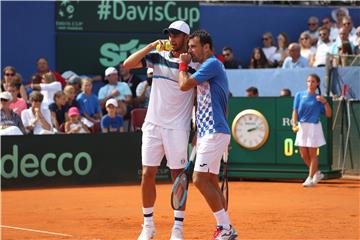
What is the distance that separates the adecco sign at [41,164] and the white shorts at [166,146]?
6599 mm

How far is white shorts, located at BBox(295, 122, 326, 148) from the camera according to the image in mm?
14789

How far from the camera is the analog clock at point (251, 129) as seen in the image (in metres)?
15.9

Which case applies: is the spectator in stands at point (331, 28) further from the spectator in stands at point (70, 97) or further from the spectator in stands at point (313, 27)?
the spectator in stands at point (70, 97)

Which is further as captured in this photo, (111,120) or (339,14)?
(339,14)

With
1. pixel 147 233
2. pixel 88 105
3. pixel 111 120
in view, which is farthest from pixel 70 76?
pixel 147 233

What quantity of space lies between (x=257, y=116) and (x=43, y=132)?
4020mm

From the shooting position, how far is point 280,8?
20.3 m

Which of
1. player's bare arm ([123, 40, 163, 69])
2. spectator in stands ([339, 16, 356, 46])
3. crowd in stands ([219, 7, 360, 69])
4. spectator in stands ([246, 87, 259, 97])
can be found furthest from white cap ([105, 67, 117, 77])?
player's bare arm ([123, 40, 163, 69])

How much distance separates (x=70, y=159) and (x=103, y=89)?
8.95 ft

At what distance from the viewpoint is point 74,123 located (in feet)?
51.2

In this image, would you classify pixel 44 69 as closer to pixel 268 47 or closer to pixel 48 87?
pixel 48 87

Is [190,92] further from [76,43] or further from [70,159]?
[76,43]

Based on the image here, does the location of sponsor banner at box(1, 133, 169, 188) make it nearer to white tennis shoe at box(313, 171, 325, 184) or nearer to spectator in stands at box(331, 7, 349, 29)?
white tennis shoe at box(313, 171, 325, 184)

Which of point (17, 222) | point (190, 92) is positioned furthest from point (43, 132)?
point (190, 92)
